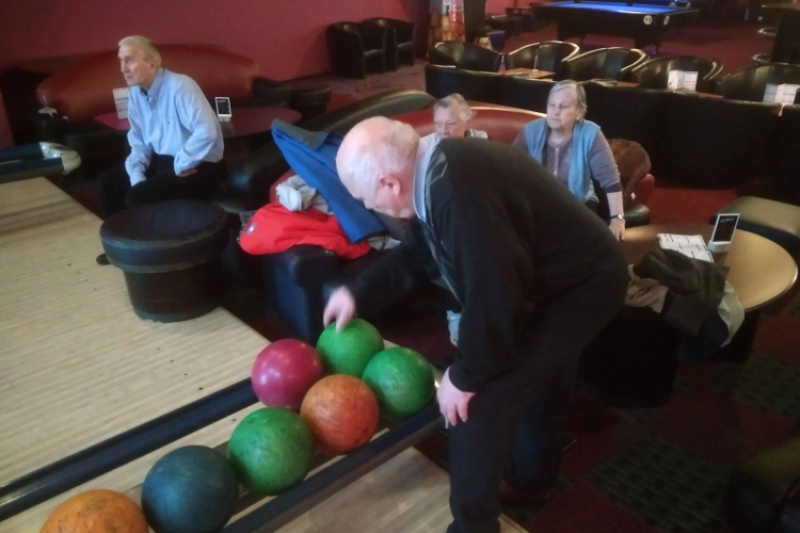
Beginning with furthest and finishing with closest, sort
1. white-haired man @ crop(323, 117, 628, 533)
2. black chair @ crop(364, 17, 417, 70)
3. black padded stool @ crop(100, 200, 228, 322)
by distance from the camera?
black chair @ crop(364, 17, 417, 70)
black padded stool @ crop(100, 200, 228, 322)
white-haired man @ crop(323, 117, 628, 533)

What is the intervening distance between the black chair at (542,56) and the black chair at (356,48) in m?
2.21

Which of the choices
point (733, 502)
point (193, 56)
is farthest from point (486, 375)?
point (193, 56)

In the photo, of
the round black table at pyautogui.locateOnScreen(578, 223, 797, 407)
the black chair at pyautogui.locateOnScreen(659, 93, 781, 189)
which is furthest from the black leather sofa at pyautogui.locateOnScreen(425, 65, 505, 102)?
the round black table at pyautogui.locateOnScreen(578, 223, 797, 407)

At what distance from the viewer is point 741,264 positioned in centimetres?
266

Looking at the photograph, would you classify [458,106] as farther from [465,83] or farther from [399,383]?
[465,83]

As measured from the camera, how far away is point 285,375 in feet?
6.32

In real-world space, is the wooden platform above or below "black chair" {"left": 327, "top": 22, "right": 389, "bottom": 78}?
Result: below

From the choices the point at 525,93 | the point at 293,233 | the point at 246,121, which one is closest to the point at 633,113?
the point at 525,93

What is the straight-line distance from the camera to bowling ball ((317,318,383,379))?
2.06 metres

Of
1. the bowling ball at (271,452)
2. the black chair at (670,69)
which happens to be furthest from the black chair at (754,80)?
the bowling ball at (271,452)

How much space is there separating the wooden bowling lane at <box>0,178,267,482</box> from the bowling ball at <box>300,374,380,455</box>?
942mm

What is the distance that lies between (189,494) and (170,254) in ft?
4.96

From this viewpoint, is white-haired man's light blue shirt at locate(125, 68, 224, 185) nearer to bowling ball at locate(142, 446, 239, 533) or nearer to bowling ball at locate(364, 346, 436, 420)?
bowling ball at locate(364, 346, 436, 420)

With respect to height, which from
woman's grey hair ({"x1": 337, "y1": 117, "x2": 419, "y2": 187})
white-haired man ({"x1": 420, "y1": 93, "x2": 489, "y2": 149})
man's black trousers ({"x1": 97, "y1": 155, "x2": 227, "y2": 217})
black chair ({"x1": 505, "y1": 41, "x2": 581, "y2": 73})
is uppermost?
woman's grey hair ({"x1": 337, "y1": 117, "x2": 419, "y2": 187})
